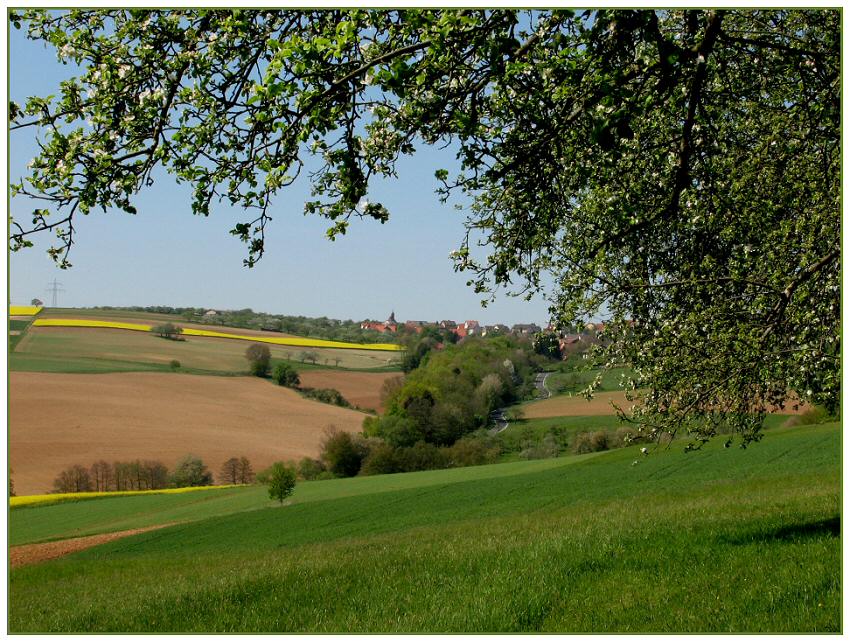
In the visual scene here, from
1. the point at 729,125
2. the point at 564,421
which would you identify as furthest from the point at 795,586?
the point at 564,421

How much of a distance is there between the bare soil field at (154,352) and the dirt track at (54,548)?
273 inches

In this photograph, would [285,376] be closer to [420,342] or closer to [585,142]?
[420,342]

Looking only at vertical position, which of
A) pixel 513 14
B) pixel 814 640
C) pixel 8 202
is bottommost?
pixel 814 640

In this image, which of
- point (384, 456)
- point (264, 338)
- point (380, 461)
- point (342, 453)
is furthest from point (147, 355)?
point (380, 461)

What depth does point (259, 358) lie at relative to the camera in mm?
36344

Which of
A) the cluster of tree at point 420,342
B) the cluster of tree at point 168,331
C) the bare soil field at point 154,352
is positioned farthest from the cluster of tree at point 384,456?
the cluster of tree at point 168,331

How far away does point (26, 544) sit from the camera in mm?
30938

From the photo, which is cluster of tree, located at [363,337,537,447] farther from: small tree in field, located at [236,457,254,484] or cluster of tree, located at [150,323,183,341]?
cluster of tree, located at [150,323,183,341]

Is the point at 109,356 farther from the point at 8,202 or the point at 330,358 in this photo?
the point at 8,202

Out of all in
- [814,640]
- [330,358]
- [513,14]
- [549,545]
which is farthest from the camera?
[330,358]

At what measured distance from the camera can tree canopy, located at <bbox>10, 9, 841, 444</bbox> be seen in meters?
5.90

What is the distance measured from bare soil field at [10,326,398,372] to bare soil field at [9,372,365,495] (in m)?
1.51

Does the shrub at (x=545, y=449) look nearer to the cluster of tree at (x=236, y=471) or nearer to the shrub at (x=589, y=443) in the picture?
the shrub at (x=589, y=443)

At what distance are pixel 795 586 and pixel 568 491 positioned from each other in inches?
946
